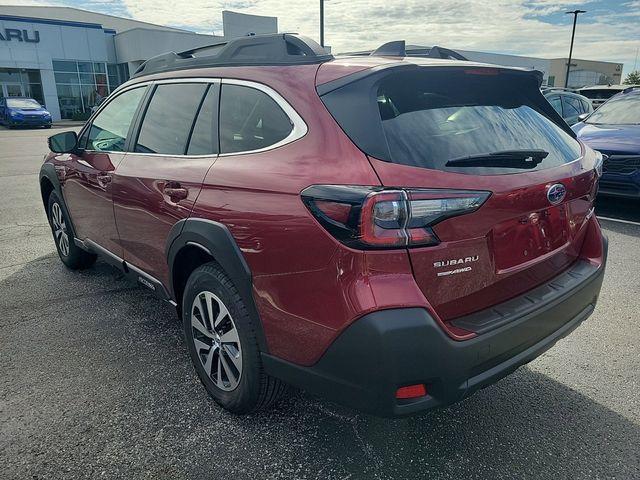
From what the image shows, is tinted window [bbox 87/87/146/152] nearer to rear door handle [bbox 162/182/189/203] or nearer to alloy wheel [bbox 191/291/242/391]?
rear door handle [bbox 162/182/189/203]

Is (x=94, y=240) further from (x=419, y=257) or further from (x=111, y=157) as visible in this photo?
(x=419, y=257)

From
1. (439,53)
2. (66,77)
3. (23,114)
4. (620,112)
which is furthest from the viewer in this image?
(66,77)

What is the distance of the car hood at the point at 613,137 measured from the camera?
646cm

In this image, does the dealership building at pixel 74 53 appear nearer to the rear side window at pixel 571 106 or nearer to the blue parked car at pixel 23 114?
the blue parked car at pixel 23 114

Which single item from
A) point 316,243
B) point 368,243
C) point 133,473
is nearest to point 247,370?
point 133,473

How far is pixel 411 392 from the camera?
1.86 meters

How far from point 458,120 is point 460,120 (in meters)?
0.01

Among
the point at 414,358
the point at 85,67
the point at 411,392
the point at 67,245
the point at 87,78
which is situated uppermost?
the point at 85,67

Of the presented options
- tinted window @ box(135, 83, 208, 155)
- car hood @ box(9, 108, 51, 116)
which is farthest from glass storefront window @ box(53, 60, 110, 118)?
tinted window @ box(135, 83, 208, 155)

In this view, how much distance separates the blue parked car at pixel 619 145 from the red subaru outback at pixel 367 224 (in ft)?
14.1

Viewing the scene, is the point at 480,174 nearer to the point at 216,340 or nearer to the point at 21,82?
the point at 216,340

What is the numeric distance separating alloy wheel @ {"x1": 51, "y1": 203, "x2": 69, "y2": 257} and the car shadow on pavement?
166 centimetres

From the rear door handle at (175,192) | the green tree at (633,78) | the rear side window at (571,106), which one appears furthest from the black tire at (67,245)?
the green tree at (633,78)

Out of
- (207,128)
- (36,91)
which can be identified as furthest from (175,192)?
(36,91)
